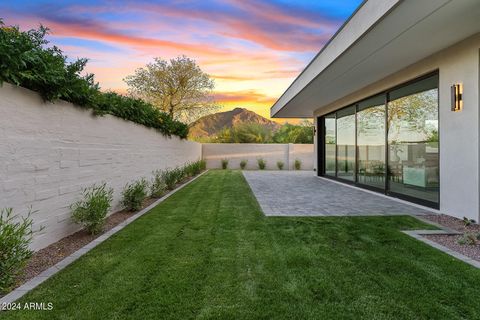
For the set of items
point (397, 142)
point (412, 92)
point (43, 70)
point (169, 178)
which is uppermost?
point (412, 92)

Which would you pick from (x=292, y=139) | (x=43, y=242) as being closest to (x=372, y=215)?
(x=43, y=242)

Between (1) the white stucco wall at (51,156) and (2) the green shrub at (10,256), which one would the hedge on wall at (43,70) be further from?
(2) the green shrub at (10,256)

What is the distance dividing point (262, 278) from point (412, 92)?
578 cm

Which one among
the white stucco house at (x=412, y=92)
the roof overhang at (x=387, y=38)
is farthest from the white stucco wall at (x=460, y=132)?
the roof overhang at (x=387, y=38)

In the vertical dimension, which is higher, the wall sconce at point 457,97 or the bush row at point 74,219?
the wall sconce at point 457,97

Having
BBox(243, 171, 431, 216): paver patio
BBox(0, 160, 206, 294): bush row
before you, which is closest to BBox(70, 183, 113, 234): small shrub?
BBox(0, 160, 206, 294): bush row

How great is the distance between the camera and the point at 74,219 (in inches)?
156

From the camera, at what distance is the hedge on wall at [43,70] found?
265cm

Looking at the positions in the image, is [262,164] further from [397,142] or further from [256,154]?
[397,142]

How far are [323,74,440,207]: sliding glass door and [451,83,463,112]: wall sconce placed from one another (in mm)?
747

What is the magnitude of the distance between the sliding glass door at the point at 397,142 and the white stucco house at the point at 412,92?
0.02m

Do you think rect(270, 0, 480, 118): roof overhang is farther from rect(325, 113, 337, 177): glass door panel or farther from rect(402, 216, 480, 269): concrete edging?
rect(325, 113, 337, 177): glass door panel

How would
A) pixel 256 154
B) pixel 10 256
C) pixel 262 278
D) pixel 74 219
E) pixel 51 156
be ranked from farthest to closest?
pixel 256 154, pixel 74 219, pixel 51 156, pixel 262 278, pixel 10 256

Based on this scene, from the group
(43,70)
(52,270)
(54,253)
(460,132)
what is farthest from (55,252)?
(460,132)
